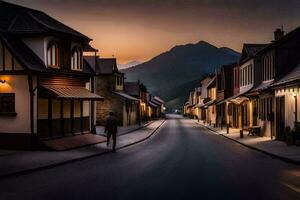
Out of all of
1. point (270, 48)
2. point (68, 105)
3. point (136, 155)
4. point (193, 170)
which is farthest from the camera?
point (270, 48)

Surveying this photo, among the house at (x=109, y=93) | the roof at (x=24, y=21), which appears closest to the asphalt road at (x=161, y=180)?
the roof at (x=24, y=21)

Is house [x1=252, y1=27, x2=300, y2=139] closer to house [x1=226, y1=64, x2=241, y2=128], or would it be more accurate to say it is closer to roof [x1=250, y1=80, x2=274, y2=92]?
roof [x1=250, y1=80, x2=274, y2=92]

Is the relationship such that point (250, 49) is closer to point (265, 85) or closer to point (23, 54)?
point (265, 85)

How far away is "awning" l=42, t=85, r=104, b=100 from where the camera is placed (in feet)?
79.3

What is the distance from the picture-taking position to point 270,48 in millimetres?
35500

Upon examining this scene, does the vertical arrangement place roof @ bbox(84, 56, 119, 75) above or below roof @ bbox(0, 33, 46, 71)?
above

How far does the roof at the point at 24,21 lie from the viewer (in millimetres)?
25036

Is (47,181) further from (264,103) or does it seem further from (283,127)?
(264,103)

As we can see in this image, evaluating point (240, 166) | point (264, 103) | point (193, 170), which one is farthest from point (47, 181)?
point (264, 103)

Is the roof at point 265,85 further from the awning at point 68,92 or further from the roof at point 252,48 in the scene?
the awning at point 68,92

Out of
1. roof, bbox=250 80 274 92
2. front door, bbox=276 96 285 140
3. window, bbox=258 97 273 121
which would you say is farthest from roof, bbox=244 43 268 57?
front door, bbox=276 96 285 140

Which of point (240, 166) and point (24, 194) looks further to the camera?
point (240, 166)

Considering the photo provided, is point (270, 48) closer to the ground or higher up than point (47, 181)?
higher up

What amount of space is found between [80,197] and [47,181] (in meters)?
2.89
